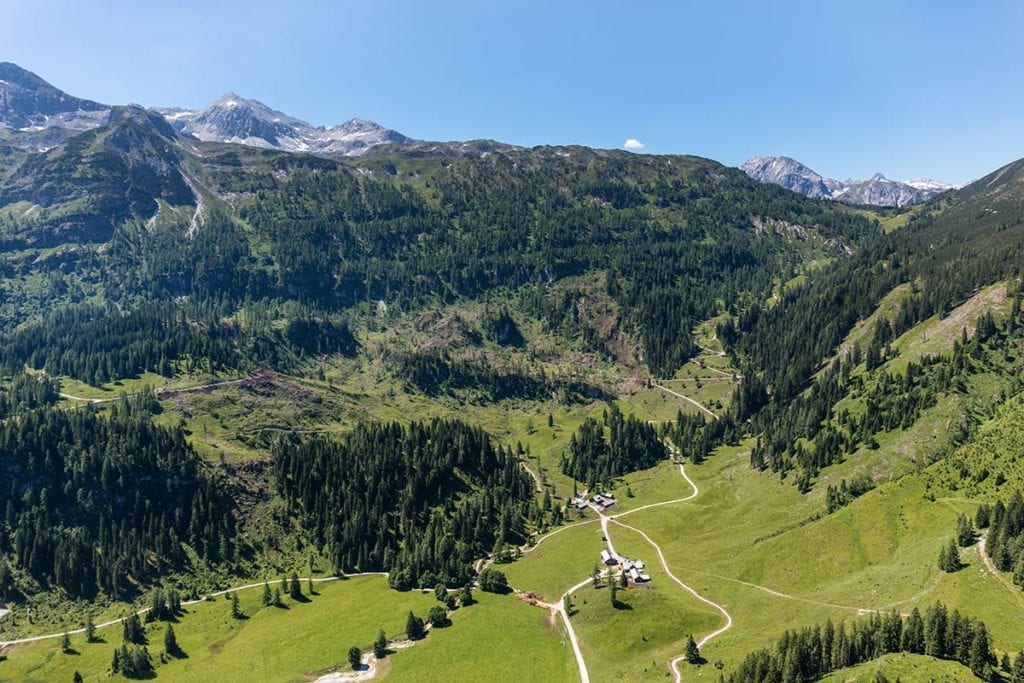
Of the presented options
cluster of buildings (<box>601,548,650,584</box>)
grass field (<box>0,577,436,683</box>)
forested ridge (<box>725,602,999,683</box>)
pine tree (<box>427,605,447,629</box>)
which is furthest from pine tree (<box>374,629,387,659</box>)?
forested ridge (<box>725,602,999,683</box>)

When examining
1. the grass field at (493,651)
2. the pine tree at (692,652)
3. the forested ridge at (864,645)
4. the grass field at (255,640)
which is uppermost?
the forested ridge at (864,645)

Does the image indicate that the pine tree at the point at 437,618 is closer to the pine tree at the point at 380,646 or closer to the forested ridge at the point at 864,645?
the pine tree at the point at 380,646

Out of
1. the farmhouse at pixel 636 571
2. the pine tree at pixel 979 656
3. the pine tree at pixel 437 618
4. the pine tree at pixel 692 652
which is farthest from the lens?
the farmhouse at pixel 636 571

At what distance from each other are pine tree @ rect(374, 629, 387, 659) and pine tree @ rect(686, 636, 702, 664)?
A: 2645 inches

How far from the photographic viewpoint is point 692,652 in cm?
11256

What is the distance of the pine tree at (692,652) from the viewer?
4419 inches

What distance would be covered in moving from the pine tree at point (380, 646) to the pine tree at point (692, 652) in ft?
220

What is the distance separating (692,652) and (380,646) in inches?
2720

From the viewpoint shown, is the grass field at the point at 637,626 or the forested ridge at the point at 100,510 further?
the forested ridge at the point at 100,510

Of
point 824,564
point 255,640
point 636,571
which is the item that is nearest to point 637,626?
point 636,571

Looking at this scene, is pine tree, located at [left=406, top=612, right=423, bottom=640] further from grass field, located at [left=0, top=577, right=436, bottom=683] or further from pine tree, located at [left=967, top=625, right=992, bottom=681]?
pine tree, located at [left=967, top=625, right=992, bottom=681]

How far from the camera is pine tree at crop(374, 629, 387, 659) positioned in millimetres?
134250

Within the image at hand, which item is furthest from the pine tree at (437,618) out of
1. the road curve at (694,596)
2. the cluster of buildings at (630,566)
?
the road curve at (694,596)

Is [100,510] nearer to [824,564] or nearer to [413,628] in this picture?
[413,628]
